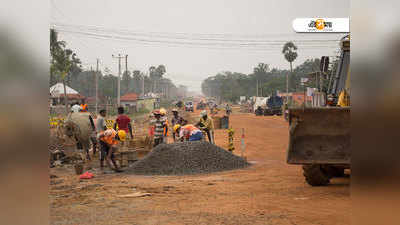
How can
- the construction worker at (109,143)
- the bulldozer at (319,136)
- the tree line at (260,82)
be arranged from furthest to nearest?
1. the tree line at (260,82)
2. the construction worker at (109,143)
3. the bulldozer at (319,136)

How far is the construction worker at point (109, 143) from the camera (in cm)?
968

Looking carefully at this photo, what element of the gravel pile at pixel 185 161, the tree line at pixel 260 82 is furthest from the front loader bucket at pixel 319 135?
the tree line at pixel 260 82

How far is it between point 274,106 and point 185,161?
1192 inches

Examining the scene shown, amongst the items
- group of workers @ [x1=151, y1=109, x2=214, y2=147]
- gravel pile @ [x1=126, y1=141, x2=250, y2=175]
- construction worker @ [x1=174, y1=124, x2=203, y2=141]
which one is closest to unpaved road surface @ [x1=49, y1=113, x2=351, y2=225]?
gravel pile @ [x1=126, y1=141, x2=250, y2=175]

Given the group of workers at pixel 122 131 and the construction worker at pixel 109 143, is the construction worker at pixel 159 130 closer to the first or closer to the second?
the group of workers at pixel 122 131

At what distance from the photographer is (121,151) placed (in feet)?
35.4

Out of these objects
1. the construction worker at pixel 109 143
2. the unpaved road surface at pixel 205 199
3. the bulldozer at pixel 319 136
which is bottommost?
the unpaved road surface at pixel 205 199

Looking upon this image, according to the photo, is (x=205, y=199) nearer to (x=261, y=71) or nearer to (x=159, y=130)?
(x=159, y=130)

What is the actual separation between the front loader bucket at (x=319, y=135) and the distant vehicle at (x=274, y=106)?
32846mm
